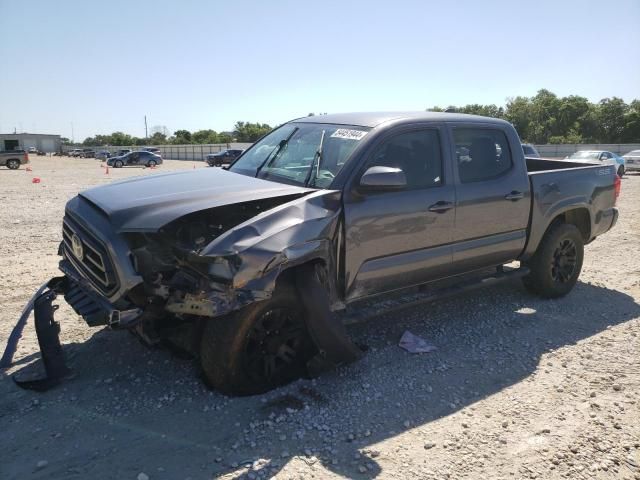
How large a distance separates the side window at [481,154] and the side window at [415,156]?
0.28 metres

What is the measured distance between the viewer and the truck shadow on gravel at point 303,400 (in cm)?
292

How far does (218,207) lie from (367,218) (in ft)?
3.74

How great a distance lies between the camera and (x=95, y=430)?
124 inches

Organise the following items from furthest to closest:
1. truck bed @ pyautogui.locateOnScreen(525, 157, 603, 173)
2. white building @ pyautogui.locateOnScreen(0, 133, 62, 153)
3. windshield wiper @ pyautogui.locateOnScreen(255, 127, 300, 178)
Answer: white building @ pyautogui.locateOnScreen(0, 133, 62, 153) < truck bed @ pyautogui.locateOnScreen(525, 157, 603, 173) < windshield wiper @ pyautogui.locateOnScreen(255, 127, 300, 178)

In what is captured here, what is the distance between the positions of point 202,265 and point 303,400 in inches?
46.9

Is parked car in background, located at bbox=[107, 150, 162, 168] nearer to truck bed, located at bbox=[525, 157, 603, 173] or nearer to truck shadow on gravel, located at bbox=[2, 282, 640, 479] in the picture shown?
truck bed, located at bbox=[525, 157, 603, 173]

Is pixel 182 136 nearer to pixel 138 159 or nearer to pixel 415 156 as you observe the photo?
pixel 138 159

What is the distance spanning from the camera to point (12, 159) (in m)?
34.5

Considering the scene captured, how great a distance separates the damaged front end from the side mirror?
251mm

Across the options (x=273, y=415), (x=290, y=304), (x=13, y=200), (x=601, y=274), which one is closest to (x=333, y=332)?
(x=290, y=304)

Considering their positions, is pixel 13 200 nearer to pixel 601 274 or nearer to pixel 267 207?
pixel 267 207

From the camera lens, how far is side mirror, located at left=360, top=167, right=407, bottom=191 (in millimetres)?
3736

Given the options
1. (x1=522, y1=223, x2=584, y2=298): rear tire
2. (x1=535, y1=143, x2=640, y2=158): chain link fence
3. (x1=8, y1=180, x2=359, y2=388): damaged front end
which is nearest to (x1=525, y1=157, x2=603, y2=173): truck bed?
(x1=522, y1=223, x2=584, y2=298): rear tire

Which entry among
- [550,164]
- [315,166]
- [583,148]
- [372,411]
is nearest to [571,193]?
[550,164]
